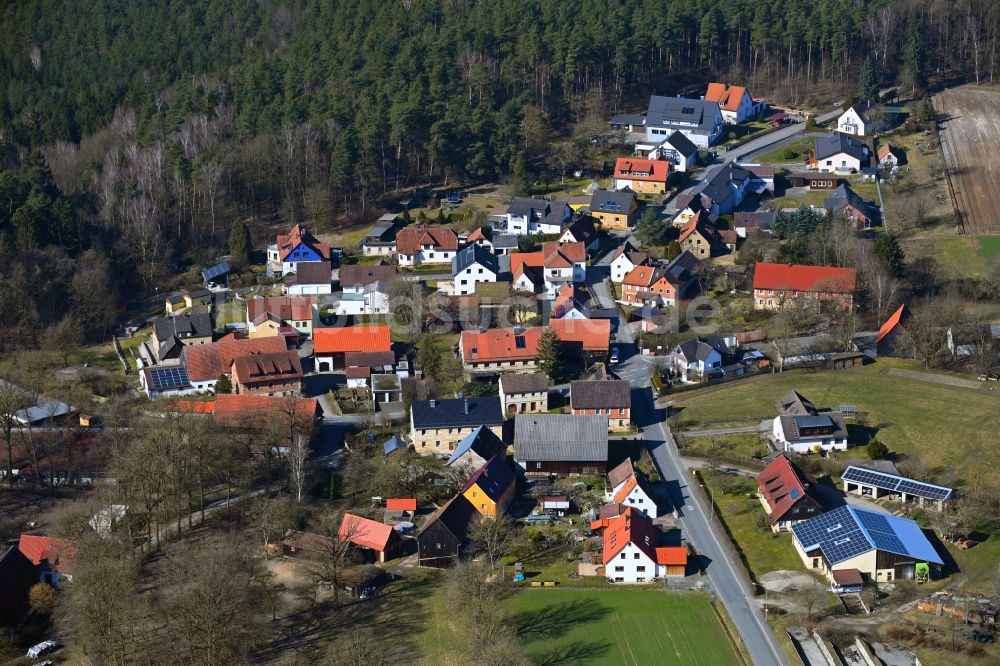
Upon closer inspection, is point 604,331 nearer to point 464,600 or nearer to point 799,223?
point 799,223

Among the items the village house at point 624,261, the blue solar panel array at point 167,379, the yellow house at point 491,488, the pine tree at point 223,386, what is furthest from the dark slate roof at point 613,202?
the yellow house at point 491,488

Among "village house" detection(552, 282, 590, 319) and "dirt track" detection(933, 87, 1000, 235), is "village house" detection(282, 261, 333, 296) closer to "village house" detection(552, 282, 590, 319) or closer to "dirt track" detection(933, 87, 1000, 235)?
"village house" detection(552, 282, 590, 319)

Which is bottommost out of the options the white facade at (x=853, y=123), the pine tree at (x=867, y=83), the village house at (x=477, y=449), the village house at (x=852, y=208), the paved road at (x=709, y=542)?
the paved road at (x=709, y=542)

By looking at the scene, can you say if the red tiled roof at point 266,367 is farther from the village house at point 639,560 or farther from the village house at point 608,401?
the village house at point 639,560

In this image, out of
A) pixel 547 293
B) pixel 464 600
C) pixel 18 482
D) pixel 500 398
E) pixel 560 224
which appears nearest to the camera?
pixel 464 600

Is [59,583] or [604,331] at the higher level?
[604,331]

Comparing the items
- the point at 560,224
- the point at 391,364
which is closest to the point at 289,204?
the point at 560,224

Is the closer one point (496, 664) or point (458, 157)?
point (496, 664)
